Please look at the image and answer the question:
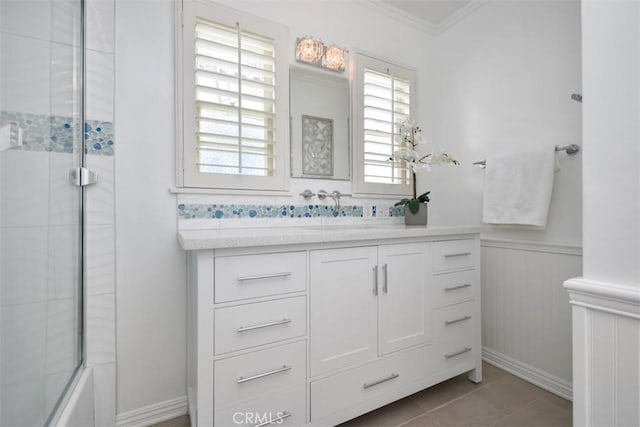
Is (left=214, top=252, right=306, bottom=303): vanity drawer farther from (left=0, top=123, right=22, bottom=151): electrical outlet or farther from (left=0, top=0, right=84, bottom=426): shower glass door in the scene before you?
(left=0, top=123, right=22, bottom=151): electrical outlet

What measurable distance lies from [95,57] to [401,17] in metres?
2.00

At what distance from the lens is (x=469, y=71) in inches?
83.0

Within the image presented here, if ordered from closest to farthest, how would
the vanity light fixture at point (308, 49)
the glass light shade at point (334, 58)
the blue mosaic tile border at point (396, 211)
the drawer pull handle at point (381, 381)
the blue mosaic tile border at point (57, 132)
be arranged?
the blue mosaic tile border at point (57, 132) < the drawer pull handle at point (381, 381) < the vanity light fixture at point (308, 49) < the glass light shade at point (334, 58) < the blue mosaic tile border at point (396, 211)

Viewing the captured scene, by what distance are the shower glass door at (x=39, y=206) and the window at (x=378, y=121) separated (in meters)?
1.49

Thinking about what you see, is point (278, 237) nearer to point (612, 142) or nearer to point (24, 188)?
point (24, 188)

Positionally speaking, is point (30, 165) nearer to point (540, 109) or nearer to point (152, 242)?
point (152, 242)

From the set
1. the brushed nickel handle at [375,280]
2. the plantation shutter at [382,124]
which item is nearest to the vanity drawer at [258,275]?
the brushed nickel handle at [375,280]

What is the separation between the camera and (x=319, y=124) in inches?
74.0

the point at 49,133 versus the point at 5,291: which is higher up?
the point at 49,133

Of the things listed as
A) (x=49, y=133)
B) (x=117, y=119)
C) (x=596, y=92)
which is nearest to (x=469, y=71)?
(x=596, y=92)

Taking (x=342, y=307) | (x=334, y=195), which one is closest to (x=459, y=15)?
(x=334, y=195)

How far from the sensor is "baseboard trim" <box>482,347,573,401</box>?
158 cm

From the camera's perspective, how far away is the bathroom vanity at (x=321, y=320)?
105 cm

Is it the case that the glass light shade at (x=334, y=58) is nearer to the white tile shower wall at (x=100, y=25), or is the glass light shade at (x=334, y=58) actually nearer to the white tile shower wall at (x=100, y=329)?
the white tile shower wall at (x=100, y=25)
